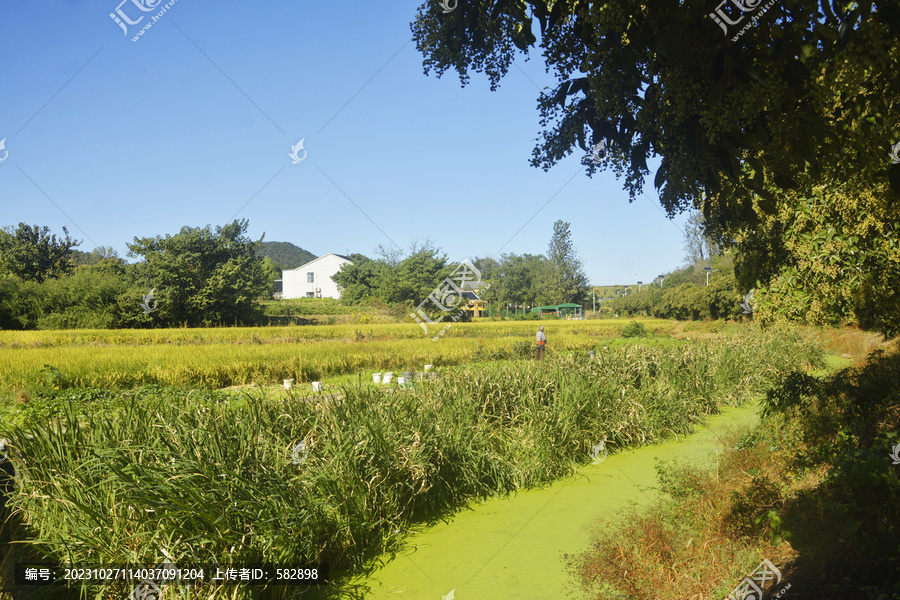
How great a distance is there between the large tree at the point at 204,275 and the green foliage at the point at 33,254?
10655 mm

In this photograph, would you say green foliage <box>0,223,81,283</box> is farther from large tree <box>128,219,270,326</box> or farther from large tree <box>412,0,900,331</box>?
large tree <box>412,0,900,331</box>

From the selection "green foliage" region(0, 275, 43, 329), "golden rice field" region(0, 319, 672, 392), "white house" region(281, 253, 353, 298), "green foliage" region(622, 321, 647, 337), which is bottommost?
"green foliage" region(622, 321, 647, 337)

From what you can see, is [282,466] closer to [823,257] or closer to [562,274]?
[823,257]

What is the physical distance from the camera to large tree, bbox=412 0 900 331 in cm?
193

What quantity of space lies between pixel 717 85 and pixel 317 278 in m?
57.8

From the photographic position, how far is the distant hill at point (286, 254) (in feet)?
436

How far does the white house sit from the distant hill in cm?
7268

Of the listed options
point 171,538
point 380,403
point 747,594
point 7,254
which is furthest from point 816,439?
point 7,254

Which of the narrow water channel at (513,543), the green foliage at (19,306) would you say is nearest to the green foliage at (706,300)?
the narrow water channel at (513,543)

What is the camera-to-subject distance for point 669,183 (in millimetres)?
2322

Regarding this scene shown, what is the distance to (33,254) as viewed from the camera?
1452 inches

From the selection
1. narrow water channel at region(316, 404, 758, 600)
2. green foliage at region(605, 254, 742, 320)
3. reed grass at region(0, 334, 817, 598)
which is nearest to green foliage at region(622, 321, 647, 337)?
green foliage at region(605, 254, 742, 320)

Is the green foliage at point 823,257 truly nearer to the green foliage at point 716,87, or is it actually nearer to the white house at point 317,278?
the green foliage at point 716,87

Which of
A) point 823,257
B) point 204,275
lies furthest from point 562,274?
point 823,257
